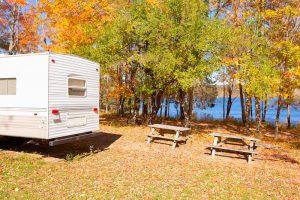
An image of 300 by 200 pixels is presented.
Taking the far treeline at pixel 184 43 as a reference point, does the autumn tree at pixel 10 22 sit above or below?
above

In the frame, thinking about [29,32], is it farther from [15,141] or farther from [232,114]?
[232,114]

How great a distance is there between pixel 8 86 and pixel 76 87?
2.39m

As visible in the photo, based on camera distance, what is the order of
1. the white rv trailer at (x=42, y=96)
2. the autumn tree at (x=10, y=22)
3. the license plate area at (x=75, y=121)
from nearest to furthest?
1. the white rv trailer at (x=42, y=96)
2. the license plate area at (x=75, y=121)
3. the autumn tree at (x=10, y=22)

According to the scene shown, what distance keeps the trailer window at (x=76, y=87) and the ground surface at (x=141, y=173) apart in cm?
238

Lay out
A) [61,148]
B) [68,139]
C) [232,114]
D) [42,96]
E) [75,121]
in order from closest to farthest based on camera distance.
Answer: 1. [42,96]
2. [68,139]
3. [75,121]
4. [61,148]
5. [232,114]

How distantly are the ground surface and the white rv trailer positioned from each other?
1.19m

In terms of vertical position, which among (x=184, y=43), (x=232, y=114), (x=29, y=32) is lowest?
(x=232, y=114)

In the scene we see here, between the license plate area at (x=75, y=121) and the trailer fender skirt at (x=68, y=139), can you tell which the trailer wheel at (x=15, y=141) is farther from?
the license plate area at (x=75, y=121)

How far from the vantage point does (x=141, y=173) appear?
839cm

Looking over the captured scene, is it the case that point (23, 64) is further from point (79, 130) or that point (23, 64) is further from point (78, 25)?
point (78, 25)

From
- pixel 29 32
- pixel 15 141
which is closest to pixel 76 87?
pixel 15 141

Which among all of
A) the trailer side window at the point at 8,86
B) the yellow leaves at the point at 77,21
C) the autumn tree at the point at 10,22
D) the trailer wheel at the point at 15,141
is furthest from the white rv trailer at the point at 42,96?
the autumn tree at the point at 10,22

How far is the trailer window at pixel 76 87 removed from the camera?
9.83m

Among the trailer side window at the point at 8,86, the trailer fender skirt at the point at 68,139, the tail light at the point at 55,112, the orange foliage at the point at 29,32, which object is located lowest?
the trailer fender skirt at the point at 68,139
